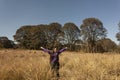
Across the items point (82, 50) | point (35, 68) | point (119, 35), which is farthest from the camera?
point (119, 35)

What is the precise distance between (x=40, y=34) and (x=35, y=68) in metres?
35.4

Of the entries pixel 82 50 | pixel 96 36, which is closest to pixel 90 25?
pixel 96 36

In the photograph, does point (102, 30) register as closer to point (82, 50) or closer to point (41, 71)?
point (82, 50)

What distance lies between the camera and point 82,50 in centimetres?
1001

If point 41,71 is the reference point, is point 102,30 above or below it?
above

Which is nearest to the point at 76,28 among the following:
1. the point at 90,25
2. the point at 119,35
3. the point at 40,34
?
the point at 90,25

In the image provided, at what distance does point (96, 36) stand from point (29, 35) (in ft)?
43.1

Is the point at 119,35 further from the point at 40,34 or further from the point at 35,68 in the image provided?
the point at 35,68

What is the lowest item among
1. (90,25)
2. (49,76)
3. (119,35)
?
(49,76)

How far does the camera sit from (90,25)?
146 ft

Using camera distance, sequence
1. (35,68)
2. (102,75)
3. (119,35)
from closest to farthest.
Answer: (102,75)
(35,68)
(119,35)

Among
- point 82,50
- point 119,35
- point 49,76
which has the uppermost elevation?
point 119,35

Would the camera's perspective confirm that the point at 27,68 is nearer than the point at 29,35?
Yes

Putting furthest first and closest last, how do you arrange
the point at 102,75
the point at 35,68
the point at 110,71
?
the point at 110,71 < the point at 35,68 < the point at 102,75
